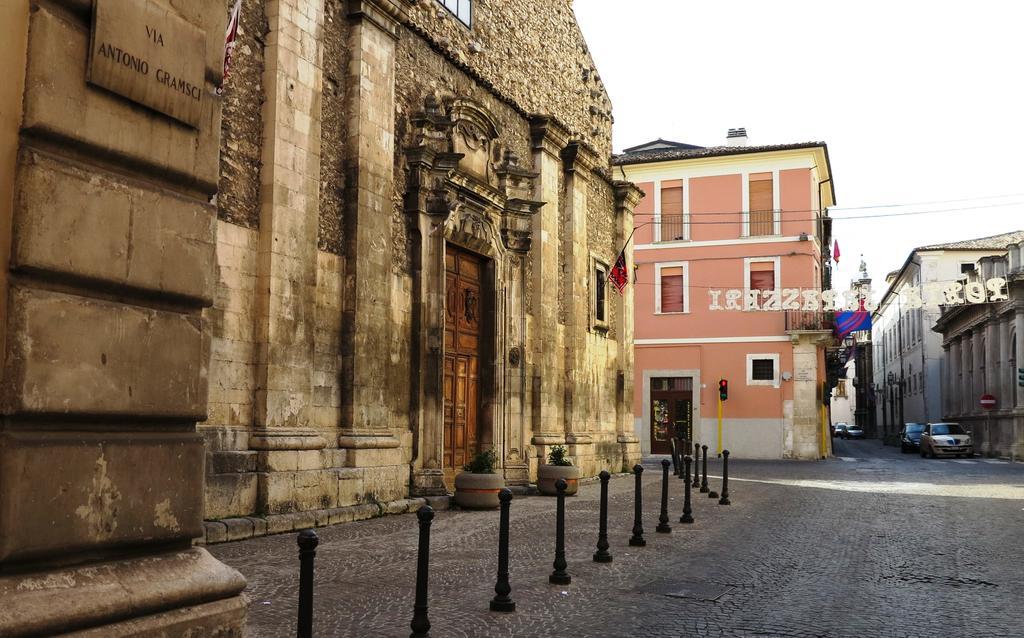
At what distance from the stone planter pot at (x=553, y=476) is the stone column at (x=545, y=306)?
4.79 feet

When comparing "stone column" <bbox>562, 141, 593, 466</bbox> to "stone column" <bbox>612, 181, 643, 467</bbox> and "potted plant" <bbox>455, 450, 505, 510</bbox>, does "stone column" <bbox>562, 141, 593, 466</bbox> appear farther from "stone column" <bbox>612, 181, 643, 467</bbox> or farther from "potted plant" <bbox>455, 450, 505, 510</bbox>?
"potted plant" <bbox>455, 450, 505, 510</bbox>

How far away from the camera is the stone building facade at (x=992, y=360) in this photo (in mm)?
39875

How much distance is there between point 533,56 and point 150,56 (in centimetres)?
1711

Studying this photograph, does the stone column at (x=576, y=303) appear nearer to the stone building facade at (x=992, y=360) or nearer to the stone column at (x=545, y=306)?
the stone column at (x=545, y=306)

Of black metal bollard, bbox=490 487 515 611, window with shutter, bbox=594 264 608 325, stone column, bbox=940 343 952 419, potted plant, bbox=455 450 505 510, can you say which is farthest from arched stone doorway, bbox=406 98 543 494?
stone column, bbox=940 343 952 419

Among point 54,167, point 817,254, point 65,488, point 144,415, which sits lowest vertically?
point 65,488

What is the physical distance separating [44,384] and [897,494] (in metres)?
18.2

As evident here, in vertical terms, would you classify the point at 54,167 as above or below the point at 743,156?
below

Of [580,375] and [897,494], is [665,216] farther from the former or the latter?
[897,494]

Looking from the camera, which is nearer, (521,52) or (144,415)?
(144,415)

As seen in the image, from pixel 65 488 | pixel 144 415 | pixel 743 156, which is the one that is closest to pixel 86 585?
pixel 65 488

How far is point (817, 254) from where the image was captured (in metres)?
38.5

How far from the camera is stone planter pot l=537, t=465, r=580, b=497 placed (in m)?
17.0

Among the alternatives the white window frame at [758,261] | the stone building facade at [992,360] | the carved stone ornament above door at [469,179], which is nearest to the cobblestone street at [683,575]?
the carved stone ornament above door at [469,179]
